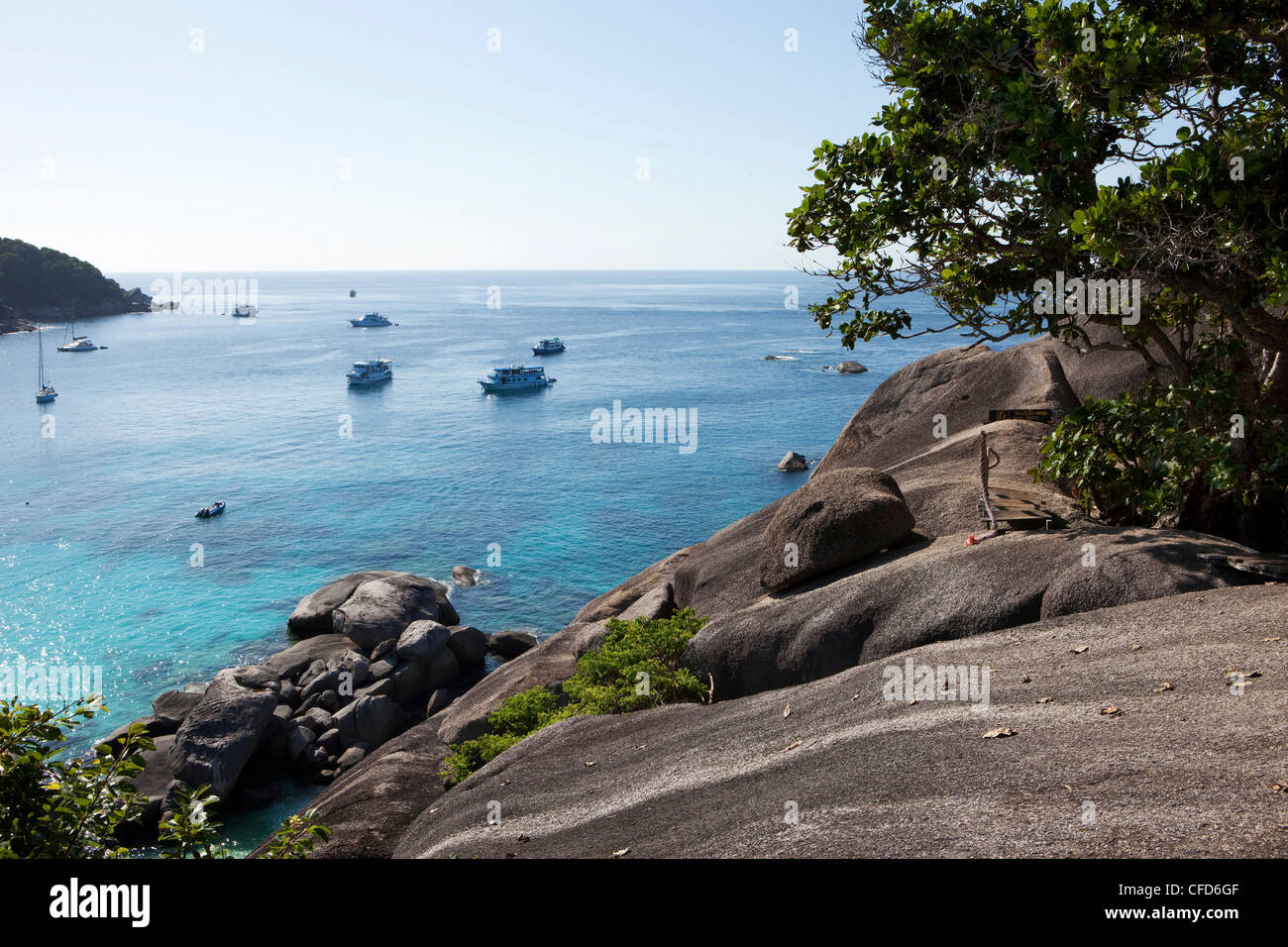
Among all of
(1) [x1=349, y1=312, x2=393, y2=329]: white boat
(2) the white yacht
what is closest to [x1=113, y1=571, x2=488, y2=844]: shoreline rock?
(2) the white yacht

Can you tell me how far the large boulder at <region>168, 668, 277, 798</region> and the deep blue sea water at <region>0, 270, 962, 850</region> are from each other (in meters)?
7.53

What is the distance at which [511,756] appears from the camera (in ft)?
51.7

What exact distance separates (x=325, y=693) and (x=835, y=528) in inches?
869

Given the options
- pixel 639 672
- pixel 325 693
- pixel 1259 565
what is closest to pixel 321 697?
pixel 325 693

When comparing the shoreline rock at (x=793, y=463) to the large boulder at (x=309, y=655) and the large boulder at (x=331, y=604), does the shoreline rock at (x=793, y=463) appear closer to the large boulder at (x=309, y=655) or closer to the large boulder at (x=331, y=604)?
the large boulder at (x=331, y=604)

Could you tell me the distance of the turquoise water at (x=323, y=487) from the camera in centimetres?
4216

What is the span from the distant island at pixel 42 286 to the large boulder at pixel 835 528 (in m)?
180

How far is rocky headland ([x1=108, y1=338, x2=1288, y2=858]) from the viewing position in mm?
8180

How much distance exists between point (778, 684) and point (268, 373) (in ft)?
384

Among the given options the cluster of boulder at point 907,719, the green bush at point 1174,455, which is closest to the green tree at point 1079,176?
the green bush at point 1174,455

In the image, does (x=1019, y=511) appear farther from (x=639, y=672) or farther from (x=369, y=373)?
(x=369, y=373)
